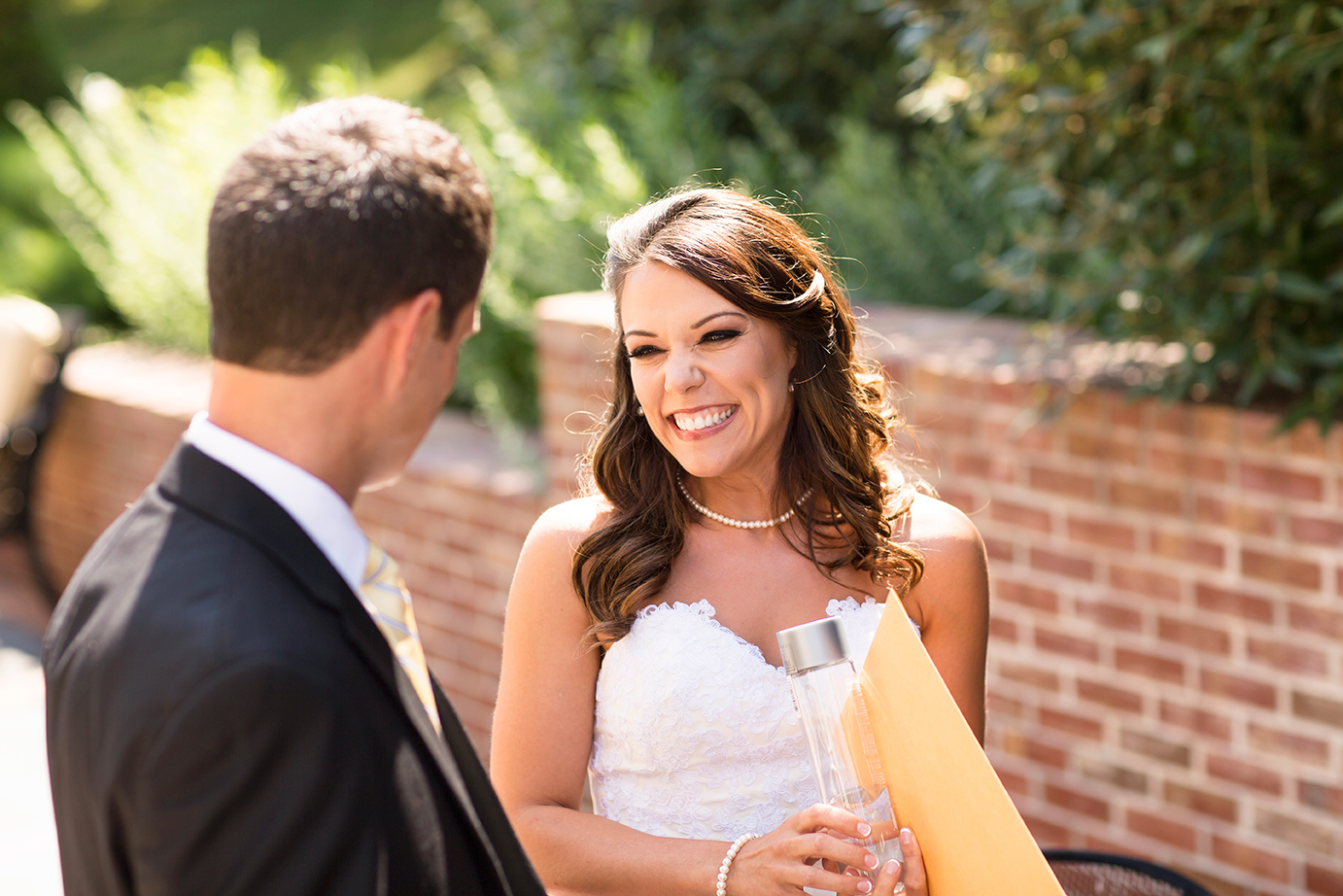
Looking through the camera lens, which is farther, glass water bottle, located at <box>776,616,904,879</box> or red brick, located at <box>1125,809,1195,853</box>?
red brick, located at <box>1125,809,1195,853</box>

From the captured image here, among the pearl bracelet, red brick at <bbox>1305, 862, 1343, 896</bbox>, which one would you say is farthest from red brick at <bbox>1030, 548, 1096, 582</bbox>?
the pearl bracelet

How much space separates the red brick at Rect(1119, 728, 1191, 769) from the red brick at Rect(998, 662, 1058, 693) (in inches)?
9.1

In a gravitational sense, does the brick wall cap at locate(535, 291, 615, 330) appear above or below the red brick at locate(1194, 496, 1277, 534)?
above

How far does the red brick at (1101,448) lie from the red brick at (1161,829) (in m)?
0.97

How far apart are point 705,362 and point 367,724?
1.15 meters

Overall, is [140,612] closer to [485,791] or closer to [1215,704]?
[485,791]

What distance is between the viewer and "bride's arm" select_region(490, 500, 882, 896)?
204cm

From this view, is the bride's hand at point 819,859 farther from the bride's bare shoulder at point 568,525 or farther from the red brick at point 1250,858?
the red brick at point 1250,858

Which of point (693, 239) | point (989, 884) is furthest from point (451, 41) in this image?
point (989, 884)

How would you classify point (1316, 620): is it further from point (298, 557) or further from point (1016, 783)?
point (298, 557)

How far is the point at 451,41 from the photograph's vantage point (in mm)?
10695

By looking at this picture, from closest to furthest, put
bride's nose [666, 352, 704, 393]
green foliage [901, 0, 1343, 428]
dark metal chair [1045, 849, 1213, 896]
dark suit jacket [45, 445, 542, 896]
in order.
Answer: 1. dark suit jacket [45, 445, 542, 896]
2. bride's nose [666, 352, 704, 393]
3. dark metal chair [1045, 849, 1213, 896]
4. green foliage [901, 0, 1343, 428]

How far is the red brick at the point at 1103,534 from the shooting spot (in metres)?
3.40

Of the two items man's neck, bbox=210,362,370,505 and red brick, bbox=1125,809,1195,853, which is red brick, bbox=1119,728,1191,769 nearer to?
red brick, bbox=1125,809,1195,853
